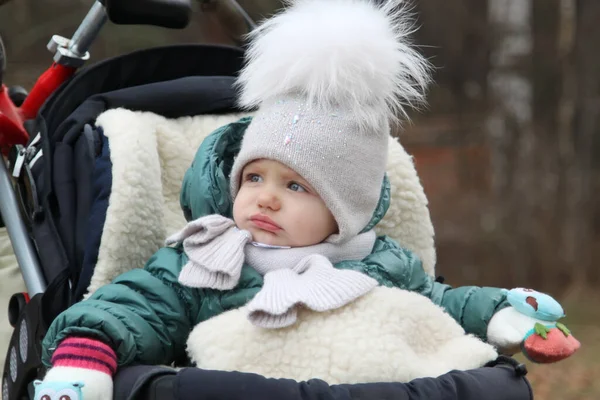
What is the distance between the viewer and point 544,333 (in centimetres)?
205

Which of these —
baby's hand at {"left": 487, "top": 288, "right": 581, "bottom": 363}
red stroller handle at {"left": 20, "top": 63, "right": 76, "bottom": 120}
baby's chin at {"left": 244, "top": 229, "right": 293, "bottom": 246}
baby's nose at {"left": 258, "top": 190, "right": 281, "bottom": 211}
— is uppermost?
red stroller handle at {"left": 20, "top": 63, "right": 76, "bottom": 120}

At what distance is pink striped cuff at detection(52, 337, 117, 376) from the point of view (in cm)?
180

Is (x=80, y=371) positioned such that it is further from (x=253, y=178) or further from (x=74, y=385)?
(x=253, y=178)

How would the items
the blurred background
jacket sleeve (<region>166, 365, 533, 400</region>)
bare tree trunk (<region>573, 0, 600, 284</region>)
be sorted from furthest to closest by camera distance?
1. bare tree trunk (<region>573, 0, 600, 284</region>)
2. the blurred background
3. jacket sleeve (<region>166, 365, 533, 400</region>)

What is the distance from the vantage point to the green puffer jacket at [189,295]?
74.5 inches

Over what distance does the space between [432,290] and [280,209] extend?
17.8 inches

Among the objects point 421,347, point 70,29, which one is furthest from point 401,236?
point 70,29

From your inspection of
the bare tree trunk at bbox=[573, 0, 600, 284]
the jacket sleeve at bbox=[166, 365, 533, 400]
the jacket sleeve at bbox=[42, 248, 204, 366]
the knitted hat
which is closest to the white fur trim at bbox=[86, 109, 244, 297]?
the jacket sleeve at bbox=[42, 248, 204, 366]

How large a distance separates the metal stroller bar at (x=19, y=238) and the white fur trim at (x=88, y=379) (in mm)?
537

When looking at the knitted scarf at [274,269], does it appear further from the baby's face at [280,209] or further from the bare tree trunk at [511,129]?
the bare tree trunk at [511,129]

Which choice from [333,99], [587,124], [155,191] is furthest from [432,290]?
[587,124]

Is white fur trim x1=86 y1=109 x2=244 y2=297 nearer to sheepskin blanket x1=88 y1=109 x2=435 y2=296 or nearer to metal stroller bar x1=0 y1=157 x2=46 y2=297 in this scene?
sheepskin blanket x1=88 y1=109 x2=435 y2=296

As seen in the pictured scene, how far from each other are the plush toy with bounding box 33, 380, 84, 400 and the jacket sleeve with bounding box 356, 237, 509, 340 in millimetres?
698

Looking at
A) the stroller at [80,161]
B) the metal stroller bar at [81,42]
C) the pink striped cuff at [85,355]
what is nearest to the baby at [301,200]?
the pink striped cuff at [85,355]
